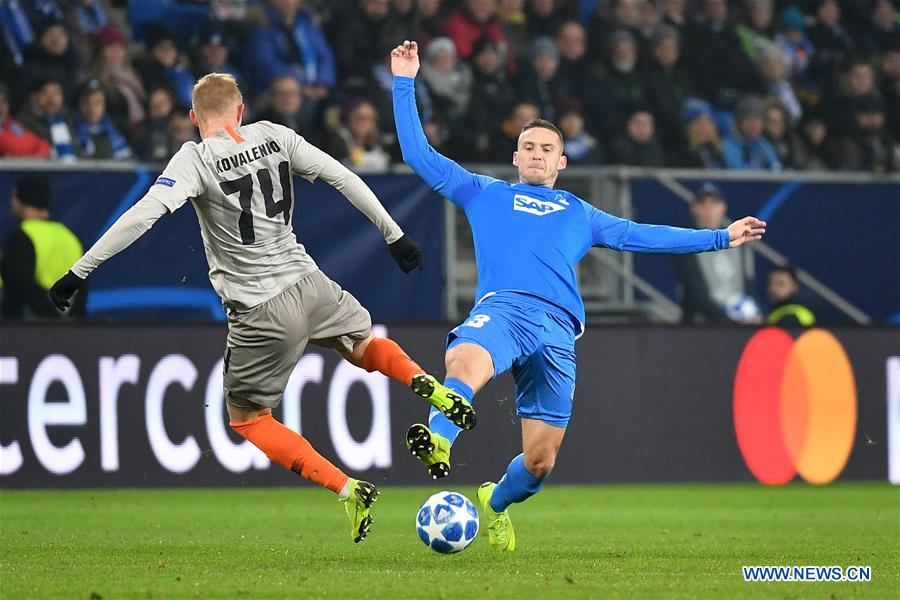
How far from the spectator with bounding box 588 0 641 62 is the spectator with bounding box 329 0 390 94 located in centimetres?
229

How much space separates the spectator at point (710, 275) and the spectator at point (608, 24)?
3.08 meters

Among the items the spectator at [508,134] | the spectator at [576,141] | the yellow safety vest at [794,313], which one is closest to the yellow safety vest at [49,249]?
the spectator at [508,134]

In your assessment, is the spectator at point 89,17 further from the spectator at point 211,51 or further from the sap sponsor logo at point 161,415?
the sap sponsor logo at point 161,415

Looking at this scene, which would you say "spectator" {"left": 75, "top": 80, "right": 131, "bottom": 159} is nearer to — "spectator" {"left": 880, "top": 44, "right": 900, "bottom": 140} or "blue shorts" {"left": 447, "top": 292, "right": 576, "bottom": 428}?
"blue shorts" {"left": 447, "top": 292, "right": 576, "bottom": 428}

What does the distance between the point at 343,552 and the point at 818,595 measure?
245cm

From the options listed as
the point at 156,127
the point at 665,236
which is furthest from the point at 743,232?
the point at 156,127

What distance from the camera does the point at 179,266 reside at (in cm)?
1181

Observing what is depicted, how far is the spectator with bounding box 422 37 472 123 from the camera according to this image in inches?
566

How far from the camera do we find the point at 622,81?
15.5m

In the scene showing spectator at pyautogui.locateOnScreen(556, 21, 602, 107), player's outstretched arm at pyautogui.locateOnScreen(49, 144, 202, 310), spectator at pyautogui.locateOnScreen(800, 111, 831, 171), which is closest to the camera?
player's outstretched arm at pyautogui.locateOnScreen(49, 144, 202, 310)

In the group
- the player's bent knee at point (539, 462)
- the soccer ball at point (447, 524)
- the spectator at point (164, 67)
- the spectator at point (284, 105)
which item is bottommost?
the soccer ball at point (447, 524)

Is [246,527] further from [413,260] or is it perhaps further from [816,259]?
[816,259]

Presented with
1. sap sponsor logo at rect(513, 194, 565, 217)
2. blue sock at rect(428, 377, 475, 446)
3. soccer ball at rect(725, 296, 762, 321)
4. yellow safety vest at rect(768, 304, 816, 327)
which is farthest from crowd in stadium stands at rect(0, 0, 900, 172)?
blue sock at rect(428, 377, 475, 446)

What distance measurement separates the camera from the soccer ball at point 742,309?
1329 cm
